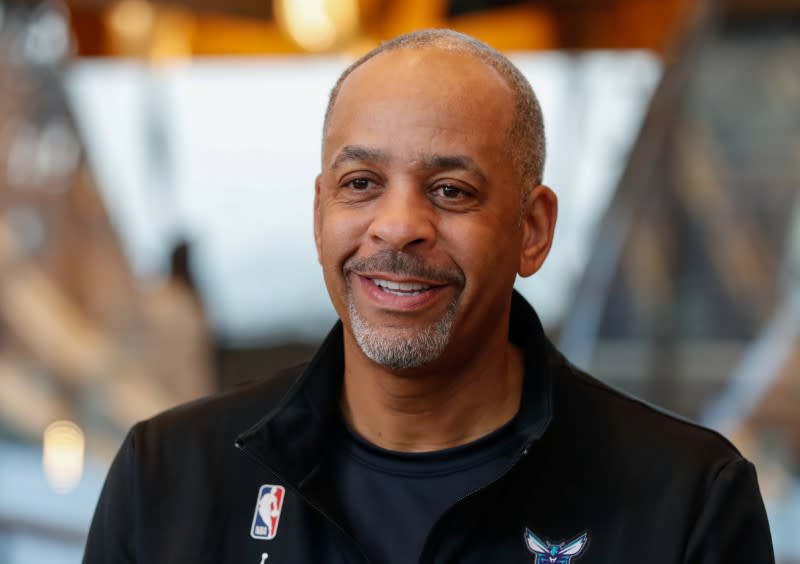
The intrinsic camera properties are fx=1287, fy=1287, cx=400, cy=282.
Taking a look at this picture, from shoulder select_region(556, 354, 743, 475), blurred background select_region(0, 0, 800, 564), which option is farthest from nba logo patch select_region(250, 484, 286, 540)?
blurred background select_region(0, 0, 800, 564)

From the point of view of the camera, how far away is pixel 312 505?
69.7 inches

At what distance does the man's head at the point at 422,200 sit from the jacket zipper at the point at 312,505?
214 millimetres

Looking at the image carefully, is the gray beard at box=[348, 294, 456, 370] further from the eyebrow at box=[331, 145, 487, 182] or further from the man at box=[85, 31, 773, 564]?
the eyebrow at box=[331, 145, 487, 182]

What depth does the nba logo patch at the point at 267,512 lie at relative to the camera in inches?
71.4

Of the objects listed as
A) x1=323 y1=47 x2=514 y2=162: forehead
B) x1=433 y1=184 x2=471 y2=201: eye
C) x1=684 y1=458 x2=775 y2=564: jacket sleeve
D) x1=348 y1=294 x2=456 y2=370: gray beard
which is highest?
x1=323 y1=47 x2=514 y2=162: forehead

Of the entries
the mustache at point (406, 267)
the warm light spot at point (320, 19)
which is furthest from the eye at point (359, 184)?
the warm light spot at point (320, 19)

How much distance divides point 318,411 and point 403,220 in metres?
0.34

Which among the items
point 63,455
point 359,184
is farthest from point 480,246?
point 63,455

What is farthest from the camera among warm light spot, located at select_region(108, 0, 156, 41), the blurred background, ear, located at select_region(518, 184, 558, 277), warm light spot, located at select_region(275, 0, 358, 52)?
warm light spot, located at select_region(108, 0, 156, 41)

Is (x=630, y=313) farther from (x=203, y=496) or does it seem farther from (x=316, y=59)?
(x=203, y=496)

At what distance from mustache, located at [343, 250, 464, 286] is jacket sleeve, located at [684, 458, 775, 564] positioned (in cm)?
46

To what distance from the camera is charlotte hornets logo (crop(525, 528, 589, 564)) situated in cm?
174

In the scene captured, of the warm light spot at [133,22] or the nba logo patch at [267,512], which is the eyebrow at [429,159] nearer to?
the nba logo patch at [267,512]

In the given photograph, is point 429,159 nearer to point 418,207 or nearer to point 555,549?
point 418,207
